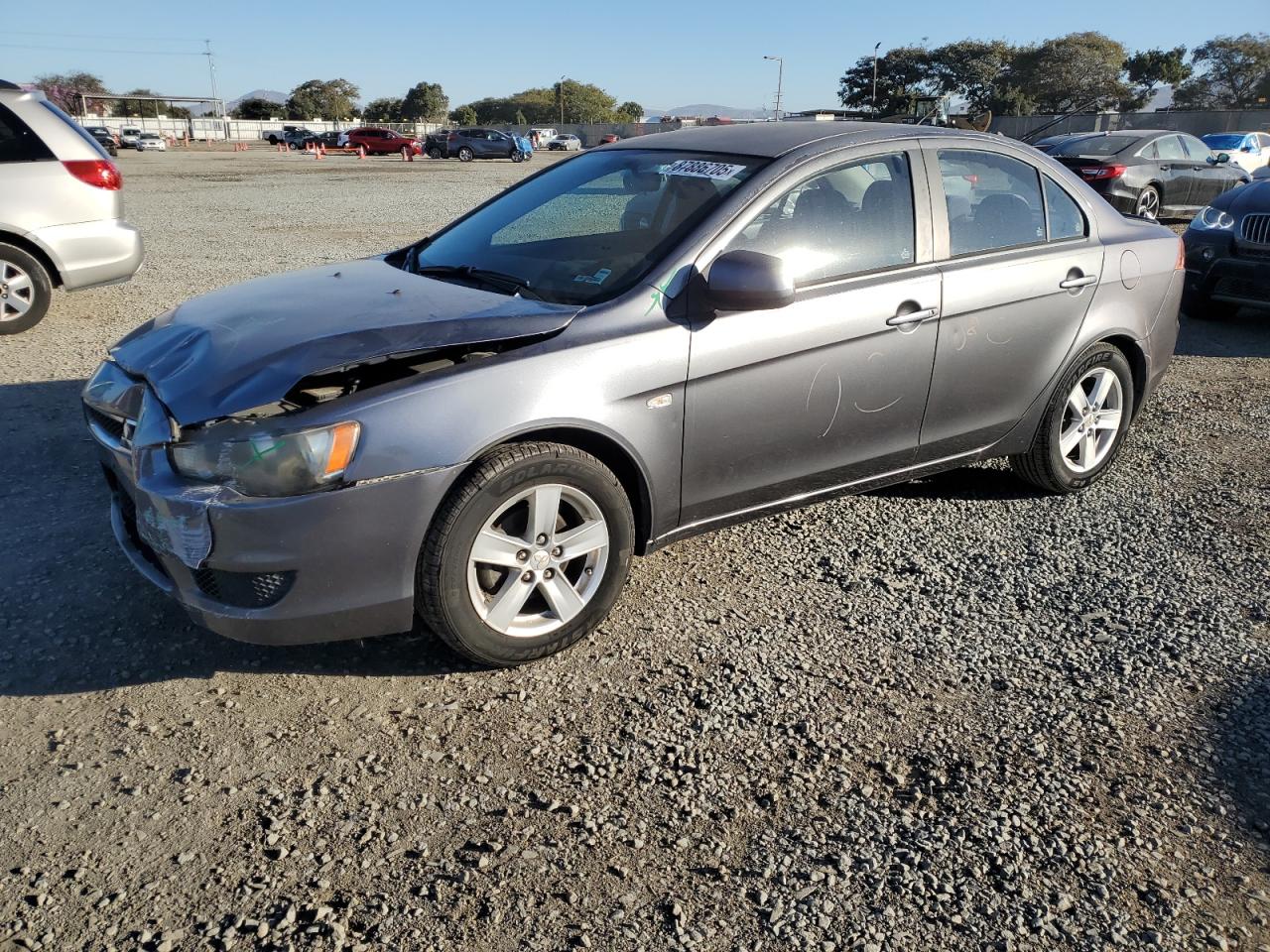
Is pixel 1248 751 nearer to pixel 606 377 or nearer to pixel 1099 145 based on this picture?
pixel 606 377

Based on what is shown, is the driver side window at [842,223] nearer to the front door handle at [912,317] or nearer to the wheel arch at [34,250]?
the front door handle at [912,317]

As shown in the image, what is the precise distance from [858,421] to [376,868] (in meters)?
2.38

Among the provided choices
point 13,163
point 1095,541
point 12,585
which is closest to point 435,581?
point 12,585

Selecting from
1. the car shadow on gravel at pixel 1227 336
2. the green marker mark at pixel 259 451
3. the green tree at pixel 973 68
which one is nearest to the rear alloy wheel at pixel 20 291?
the green marker mark at pixel 259 451

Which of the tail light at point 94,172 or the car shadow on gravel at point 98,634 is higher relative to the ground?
the tail light at point 94,172

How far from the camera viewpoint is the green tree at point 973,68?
256ft

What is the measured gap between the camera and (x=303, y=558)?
278 cm

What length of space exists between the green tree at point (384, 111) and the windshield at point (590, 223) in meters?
109

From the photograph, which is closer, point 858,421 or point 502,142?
point 858,421

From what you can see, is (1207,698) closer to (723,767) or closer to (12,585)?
(723,767)

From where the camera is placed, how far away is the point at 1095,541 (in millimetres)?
4250

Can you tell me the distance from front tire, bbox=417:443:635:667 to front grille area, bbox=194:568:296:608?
40cm

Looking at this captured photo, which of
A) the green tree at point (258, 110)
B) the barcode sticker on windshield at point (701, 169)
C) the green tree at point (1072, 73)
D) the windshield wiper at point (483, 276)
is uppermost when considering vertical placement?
the green tree at point (1072, 73)

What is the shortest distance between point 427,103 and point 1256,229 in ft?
340
